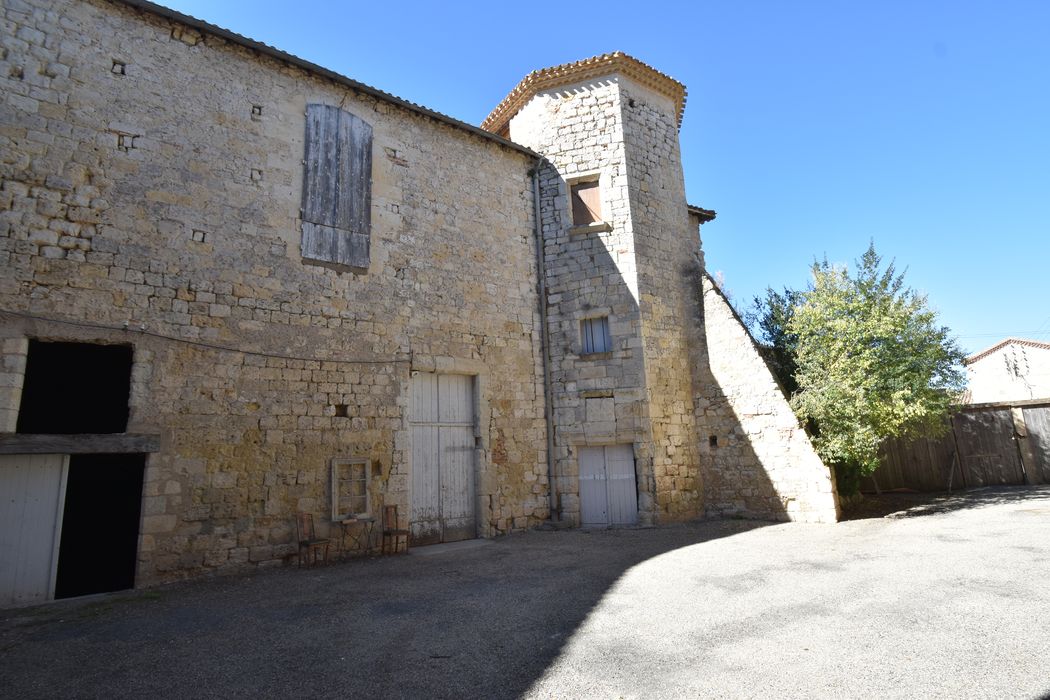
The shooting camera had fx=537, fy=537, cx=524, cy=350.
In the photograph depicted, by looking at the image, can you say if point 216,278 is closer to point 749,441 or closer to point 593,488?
point 593,488

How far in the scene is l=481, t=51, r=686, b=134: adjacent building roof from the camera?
35.2 feet

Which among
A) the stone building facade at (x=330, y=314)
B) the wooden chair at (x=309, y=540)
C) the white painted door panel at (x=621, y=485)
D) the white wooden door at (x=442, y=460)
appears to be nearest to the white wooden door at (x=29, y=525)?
the stone building facade at (x=330, y=314)

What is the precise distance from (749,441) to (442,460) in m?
5.36

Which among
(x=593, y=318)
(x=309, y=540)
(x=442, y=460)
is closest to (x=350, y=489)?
(x=309, y=540)

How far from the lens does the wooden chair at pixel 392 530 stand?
25.4ft

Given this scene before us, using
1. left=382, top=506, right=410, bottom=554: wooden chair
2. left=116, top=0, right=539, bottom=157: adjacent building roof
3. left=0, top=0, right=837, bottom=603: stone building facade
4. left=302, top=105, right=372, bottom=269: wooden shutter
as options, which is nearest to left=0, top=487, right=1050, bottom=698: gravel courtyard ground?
left=382, top=506, right=410, bottom=554: wooden chair

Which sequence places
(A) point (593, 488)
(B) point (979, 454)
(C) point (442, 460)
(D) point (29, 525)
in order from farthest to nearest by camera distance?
(B) point (979, 454)
(A) point (593, 488)
(C) point (442, 460)
(D) point (29, 525)

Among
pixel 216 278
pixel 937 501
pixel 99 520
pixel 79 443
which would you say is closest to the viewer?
pixel 79 443

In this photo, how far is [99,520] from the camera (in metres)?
6.85

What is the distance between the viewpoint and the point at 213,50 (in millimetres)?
7590

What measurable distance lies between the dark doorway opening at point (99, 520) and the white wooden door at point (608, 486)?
6.64 meters

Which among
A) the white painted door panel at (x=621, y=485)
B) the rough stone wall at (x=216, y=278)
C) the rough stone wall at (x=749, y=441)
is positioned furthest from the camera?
the white painted door panel at (x=621, y=485)

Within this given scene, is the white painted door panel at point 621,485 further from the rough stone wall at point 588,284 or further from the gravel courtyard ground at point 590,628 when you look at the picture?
the gravel courtyard ground at point 590,628

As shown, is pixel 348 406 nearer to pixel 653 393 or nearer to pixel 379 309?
pixel 379 309
